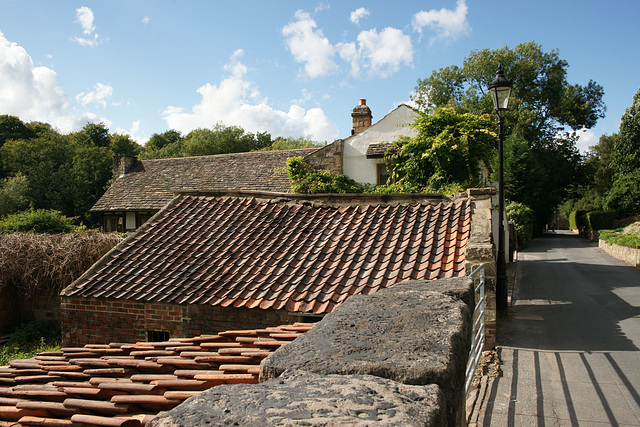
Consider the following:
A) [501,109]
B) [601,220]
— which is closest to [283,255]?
[501,109]

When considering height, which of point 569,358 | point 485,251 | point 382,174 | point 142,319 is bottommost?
point 569,358

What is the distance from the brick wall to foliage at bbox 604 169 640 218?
40.1 metres

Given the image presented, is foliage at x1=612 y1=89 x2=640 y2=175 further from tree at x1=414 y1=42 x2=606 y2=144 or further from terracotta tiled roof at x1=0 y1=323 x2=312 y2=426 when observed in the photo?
terracotta tiled roof at x1=0 y1=323 x2=312 y2=426

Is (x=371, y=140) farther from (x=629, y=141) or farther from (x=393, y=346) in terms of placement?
(x=629, y=141)

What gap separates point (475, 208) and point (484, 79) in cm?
3701

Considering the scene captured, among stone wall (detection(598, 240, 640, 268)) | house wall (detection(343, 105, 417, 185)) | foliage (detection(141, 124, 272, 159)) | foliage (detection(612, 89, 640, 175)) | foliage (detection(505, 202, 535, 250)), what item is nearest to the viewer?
house wall (detection(343, 105, 417, 185))

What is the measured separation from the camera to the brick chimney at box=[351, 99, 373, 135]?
21328mm

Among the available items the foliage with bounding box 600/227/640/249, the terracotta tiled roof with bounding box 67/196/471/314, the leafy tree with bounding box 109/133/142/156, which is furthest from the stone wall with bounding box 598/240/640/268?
the leafy tree with bounding box 109/133/142/156

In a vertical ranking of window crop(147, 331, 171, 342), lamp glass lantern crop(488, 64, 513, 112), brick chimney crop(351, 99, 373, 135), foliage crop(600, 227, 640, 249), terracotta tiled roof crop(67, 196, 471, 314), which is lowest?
window crop(147, 331, 171, 342)

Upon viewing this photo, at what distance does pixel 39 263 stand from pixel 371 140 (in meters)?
13.0

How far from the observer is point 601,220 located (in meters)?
37.7

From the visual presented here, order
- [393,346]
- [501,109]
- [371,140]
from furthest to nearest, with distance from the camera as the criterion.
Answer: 1. [371,140]
2. [501,109]
3. [393,346]

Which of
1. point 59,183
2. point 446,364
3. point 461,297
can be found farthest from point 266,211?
point 59,183

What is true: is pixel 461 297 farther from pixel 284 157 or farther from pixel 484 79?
pixel 484 79
